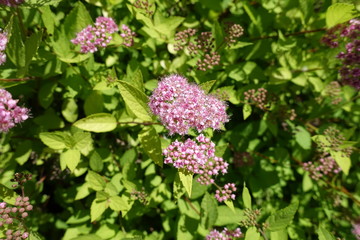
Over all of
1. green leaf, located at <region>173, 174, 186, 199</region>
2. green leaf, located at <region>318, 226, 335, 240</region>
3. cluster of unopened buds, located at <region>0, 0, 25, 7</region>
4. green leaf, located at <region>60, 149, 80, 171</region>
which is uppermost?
cluster of unopened buds, located at <region>0, 0, 25, 7</region>

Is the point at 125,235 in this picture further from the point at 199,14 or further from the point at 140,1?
the point at 199,14

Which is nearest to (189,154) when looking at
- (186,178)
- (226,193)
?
(186,178)

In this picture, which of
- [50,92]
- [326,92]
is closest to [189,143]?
[50,92]

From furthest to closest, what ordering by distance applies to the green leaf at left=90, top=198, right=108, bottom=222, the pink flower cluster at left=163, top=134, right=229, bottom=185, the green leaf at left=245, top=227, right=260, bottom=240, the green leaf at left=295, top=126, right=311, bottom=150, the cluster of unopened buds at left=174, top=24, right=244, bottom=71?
the green leaf at left=295, top=126, right=311, bottom=150 → the cluster of unopened buds at left=174, top=24, right=244, bottom=71 → the green leaf at left=90, top=198, right=108, bottom=222 → the green leaf at left=245, top=227, right=260, bottom=240 → the pink flower cluster at left=163, top=134, right=229, bottom=185

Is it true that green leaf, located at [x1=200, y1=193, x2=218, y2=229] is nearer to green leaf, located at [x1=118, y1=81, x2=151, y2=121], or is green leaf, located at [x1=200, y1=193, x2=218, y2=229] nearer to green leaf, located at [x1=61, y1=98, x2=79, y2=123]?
green leaf, located at [x1=118, y1=81, x2=151, y2=121]

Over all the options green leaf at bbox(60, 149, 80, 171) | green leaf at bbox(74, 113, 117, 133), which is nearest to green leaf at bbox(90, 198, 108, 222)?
green leaf at bbox(60, 149, 80, 171)

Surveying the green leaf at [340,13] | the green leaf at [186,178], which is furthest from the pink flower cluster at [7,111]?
the green leaf at [340,13]

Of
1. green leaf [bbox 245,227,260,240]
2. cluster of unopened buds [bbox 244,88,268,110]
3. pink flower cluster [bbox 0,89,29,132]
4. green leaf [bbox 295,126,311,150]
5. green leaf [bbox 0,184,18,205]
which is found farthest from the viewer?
green leaf [bbox 295,126,311,150]
